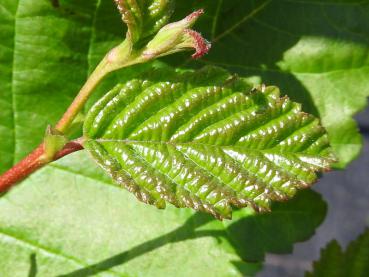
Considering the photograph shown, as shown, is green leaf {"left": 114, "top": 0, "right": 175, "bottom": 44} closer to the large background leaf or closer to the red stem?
the red stem

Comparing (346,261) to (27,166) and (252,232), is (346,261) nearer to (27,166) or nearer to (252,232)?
(252,232)

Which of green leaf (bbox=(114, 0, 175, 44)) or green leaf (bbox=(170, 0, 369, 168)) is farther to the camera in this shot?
green leaf (bbox=(170, 0, 369, 168))

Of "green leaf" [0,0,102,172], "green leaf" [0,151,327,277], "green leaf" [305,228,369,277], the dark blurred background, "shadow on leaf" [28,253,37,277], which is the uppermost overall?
"green leaf" [0,0,102,172]

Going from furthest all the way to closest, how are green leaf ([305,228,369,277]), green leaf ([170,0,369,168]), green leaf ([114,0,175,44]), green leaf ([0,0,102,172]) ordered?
1. green leaf ([305,228,369,277])
2. green leaf ([170,0,369,168])
3. green leaf ([0,0,102,172])
4. green leaf ([114,0,175,44])

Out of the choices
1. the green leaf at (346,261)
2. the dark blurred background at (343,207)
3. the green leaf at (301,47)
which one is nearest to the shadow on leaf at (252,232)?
the green leaf at (301,47)

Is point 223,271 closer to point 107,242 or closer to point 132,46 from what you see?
point 107,242

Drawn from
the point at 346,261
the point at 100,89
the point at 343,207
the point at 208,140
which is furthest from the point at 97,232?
the point at 343,207

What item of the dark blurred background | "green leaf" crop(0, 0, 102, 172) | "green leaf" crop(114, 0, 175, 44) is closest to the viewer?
"green leaf" crop(114, 0, 175, 44)

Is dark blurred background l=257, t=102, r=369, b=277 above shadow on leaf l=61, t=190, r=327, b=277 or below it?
below

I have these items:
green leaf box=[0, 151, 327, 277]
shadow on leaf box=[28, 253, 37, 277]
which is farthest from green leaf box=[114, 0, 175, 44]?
shadow on leaf box=[28, 253, 37, 277]
